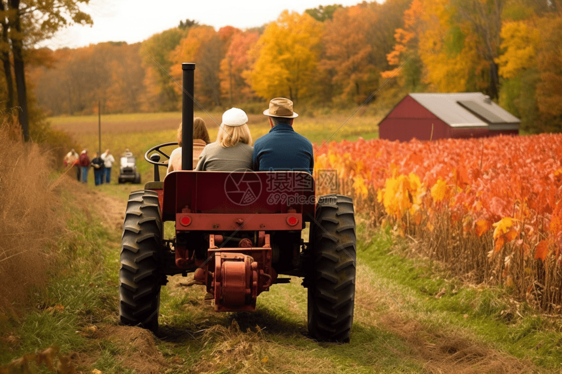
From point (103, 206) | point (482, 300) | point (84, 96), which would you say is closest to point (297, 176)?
point (482, 300)

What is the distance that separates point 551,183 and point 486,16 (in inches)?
2095

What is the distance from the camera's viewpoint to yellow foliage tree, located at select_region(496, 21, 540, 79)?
4878cm

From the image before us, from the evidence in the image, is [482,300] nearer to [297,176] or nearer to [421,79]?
[297,176]

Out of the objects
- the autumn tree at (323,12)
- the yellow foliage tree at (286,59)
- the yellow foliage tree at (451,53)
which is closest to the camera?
the yellow foliage tree at (451,53)

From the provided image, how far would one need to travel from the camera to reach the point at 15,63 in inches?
1011

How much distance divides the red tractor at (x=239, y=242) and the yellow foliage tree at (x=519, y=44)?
47935 mm

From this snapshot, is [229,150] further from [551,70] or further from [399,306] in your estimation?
[551,70]

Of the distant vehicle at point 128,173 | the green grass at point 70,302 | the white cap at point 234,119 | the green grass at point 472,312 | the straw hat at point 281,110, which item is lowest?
the distant vehicle at point 128,173

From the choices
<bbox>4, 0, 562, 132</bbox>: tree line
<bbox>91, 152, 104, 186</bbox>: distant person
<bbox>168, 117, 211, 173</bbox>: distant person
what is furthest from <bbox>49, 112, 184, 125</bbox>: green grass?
<bbox>168, 117, 211, 173</bbox>: distant person

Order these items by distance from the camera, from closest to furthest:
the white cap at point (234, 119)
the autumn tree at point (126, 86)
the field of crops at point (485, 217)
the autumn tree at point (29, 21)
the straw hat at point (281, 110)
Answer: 1. the white cap at point (234, 119)
2. the straw hat at point (281, 110)
3. the field of crops at point (485, 217)
4. the autumn tree at point (29, 21)
5. the autumn tree at point (126, 86)

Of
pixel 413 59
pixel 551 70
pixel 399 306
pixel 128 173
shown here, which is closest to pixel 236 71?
pixel 413 59

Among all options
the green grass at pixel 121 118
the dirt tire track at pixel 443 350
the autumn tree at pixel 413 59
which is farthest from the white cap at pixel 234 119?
the autumn tree at pixel 413 59

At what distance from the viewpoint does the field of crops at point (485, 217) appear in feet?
22.3

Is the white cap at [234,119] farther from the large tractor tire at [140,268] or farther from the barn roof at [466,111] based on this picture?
the barn roof at [466,111]
